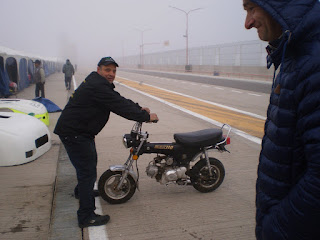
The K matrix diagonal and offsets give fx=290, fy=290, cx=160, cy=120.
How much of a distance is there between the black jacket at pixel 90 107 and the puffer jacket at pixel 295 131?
2.19 m

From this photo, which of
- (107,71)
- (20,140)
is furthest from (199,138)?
(20,140)

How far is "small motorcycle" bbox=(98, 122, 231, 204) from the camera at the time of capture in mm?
4039

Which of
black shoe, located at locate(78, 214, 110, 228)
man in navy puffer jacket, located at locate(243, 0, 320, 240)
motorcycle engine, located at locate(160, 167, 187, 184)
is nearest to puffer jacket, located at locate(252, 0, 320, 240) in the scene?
man in navy puffer jacket, located at locate(243, 0, 320, 240)

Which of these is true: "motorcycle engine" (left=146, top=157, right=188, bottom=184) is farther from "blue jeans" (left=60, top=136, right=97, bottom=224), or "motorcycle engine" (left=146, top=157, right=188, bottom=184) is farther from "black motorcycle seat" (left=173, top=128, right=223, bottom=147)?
"blue jeans" (left=60, top=136, right=97, bottom=224)

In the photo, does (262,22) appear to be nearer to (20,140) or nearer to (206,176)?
(206,176)

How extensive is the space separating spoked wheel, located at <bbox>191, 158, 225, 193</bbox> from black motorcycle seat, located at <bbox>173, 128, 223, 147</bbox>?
1.08 ft

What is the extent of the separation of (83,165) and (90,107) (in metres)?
0.69

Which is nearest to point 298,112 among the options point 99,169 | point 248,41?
point 99,169

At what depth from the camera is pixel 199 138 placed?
13.5ft

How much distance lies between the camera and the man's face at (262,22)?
1.44 meters

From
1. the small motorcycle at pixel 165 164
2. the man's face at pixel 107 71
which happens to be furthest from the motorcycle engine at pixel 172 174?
the man's face at pixel 107 71

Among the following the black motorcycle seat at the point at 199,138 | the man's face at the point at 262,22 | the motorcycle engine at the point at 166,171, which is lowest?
the motorcycle engine at the point at 166,171

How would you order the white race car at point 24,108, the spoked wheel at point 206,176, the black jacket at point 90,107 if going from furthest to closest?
the white race car at point 24,108 → the spoked wheel at point 206,176 → the black jacket at point 90,107

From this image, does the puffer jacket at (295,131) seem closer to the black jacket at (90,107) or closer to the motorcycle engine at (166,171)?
the black jacket at (90,107)
